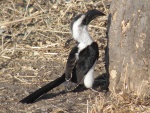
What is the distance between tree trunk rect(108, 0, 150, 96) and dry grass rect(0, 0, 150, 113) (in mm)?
346

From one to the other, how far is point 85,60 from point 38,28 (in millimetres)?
2159

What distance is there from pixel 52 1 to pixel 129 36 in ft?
11.4

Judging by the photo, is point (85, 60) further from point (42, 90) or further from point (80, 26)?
point (42, 90)

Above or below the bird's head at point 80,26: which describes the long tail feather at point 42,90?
below

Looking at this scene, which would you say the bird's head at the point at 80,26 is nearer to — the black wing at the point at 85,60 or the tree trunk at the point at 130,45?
the black wing at the point at 85,60

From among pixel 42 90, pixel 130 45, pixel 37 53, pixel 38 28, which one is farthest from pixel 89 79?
pixel 38 28

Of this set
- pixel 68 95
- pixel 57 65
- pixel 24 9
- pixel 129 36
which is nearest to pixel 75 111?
pixel 68 95

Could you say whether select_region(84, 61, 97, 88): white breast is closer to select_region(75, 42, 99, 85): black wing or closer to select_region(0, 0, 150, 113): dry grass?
select_region(75, 42, 99, 85): black wing

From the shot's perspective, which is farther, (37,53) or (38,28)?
(38,28)

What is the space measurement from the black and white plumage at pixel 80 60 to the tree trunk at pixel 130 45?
242 mm

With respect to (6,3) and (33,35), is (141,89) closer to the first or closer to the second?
(33,35)

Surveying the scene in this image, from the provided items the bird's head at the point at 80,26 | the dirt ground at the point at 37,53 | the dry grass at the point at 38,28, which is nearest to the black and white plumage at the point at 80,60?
the bird's head at the point at 80,26

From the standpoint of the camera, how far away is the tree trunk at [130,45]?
17.9ft

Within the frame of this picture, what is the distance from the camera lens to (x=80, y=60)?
6.03 meters
